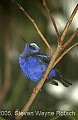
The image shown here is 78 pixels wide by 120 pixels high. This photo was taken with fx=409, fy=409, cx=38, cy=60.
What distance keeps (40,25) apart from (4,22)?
0.29m

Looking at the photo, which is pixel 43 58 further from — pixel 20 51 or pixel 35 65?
A: pixel 20 51

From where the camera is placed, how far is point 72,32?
3260mm

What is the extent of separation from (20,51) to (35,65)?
0.16m

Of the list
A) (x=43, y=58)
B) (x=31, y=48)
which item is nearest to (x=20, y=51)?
(x=31, y=48)

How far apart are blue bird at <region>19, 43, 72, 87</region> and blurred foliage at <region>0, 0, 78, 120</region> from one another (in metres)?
0.04

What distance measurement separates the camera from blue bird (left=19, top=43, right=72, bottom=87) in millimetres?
3271

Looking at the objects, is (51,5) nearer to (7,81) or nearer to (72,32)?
(72,32)

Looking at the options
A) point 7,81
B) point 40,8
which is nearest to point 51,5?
point 40,8

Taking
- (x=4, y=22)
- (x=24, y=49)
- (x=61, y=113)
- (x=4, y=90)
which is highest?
(x=4, y=22)

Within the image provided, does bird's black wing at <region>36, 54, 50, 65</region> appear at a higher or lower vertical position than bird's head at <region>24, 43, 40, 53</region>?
lower

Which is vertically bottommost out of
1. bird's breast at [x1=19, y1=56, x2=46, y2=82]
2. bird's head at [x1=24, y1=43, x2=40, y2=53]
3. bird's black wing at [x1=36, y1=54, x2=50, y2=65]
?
bird's breast at [x1=19, y1=56, x2=46, y2=82]

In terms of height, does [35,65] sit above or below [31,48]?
below

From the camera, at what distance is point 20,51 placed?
129 inches

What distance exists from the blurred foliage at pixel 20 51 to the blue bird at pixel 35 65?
0.12 ft
